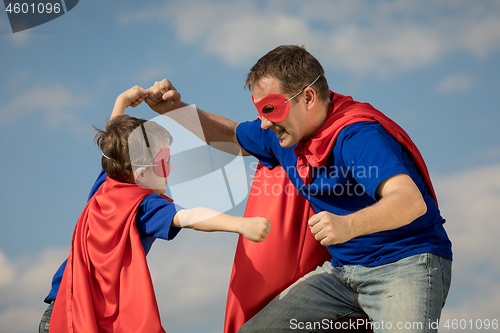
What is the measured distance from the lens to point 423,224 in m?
2.59

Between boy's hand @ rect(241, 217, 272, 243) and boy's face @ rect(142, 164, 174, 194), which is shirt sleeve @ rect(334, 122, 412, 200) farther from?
boy's face @ rect(142, 164, 174, 194)

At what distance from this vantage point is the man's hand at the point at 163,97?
135 inches

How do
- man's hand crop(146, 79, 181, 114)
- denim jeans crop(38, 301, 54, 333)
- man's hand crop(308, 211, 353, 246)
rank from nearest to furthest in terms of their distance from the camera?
man's hand crop(308, 211, 353, 246)
denim jeans crop(38, 301, 54, 333)
man's hand crop(146, 79, 181, 114)

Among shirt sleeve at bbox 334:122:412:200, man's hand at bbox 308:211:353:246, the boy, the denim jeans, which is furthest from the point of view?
the denim jeans

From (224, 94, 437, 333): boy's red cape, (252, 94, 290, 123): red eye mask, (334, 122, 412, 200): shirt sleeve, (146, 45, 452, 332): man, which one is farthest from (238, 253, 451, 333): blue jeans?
(252, 94, 290, 123): red eye mask

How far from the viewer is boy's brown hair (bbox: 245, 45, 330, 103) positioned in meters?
2.78

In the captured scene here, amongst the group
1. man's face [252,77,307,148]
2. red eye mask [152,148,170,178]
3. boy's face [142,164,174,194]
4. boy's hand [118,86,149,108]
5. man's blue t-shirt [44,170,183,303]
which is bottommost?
man's blue t-shirt [44,170,183,303]

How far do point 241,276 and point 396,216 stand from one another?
1547 mm

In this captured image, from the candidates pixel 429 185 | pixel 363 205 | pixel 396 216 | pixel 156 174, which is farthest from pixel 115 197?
pixel 429 185

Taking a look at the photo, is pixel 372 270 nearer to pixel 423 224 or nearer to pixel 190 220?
pixel 423 224

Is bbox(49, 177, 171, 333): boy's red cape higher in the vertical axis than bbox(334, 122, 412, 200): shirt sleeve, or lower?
lower

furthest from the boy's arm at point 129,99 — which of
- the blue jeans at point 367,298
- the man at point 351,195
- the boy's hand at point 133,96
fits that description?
the blue jeans at point 367,298

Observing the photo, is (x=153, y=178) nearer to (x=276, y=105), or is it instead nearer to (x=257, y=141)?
(x=257, y=141)

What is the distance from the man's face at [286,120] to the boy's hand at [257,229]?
67 cm
